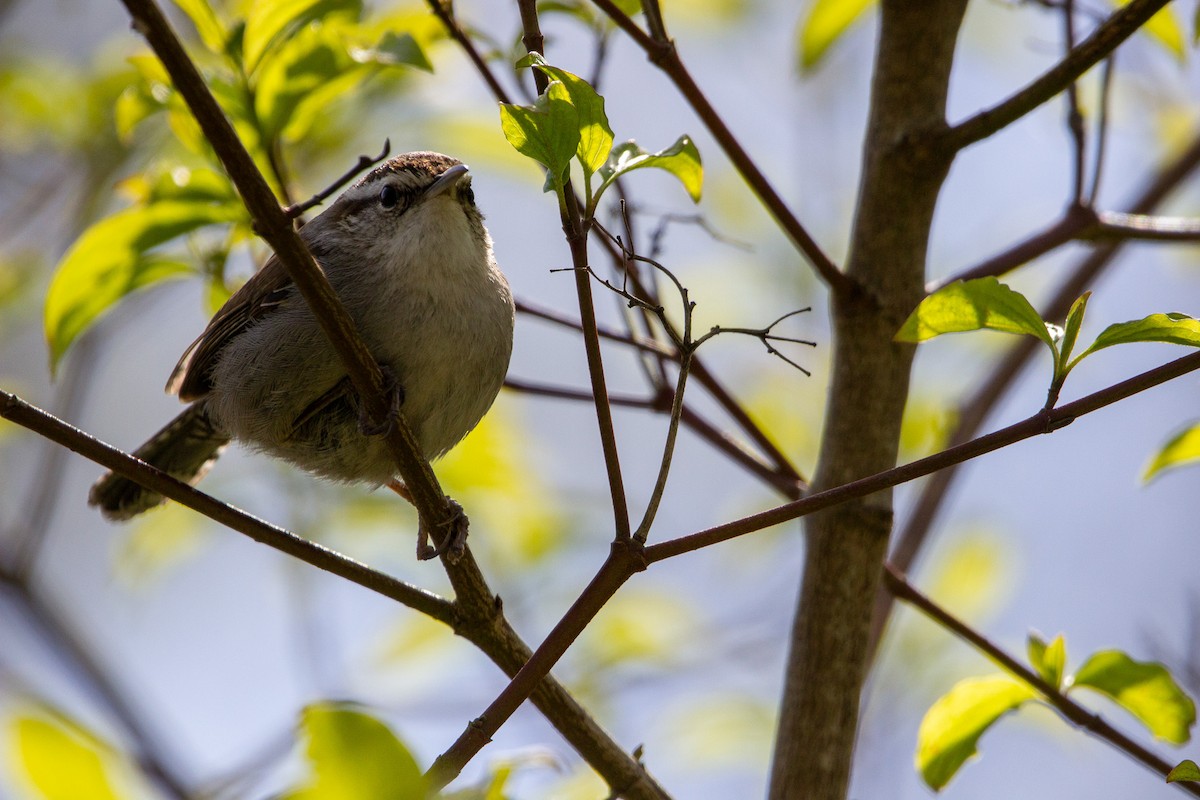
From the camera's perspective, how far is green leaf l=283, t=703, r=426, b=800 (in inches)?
48.1

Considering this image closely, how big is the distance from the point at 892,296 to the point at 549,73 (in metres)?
1.26

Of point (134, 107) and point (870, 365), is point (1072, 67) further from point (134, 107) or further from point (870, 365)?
point (134, 107)

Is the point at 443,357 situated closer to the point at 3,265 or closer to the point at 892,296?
the point at 892,296

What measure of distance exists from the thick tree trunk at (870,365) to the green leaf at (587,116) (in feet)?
3.41

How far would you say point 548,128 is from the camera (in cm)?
188

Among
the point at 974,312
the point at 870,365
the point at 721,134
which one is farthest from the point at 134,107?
the point at 974,312

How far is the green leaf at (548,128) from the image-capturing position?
1.87 metres

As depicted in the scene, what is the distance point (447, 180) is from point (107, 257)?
1005 millimetres

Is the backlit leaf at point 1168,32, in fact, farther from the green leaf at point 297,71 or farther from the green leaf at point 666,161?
the green leaf at point 297,71

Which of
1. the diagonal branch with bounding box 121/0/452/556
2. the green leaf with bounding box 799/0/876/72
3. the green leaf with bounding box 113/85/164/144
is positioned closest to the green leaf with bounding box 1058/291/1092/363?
the diagonal branch with bounding box 121/0/452/556

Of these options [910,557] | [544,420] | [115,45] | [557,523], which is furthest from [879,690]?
[544,420]

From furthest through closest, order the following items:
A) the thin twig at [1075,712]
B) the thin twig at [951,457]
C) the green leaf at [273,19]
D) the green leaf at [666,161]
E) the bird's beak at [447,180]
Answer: the bird's beak at [447,180] < the green leaf at [273,19] < the thin twig at [1075,712] < the green leaf at [666,161] < the thin twig at [951,457]

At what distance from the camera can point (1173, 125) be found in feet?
18.5

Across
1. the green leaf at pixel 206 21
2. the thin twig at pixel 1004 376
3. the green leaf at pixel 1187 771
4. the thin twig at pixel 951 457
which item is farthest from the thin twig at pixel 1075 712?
the green leaf at pixel 206 21
